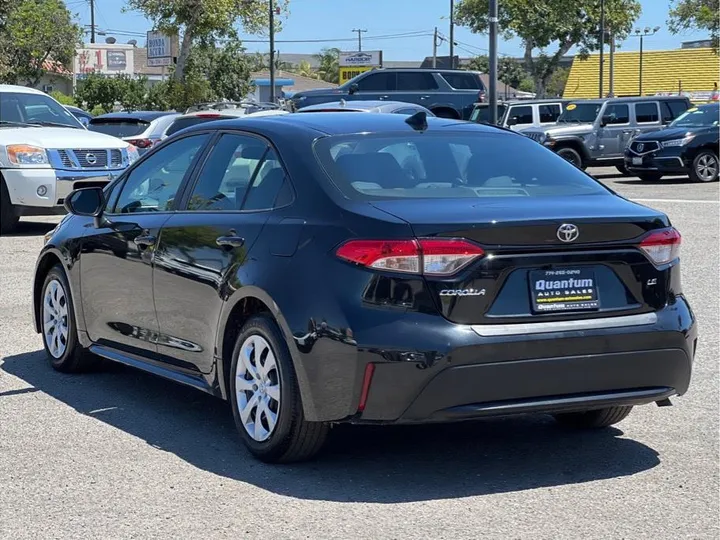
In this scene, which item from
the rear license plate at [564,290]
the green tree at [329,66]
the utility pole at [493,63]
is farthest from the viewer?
the green tree at [329,66]

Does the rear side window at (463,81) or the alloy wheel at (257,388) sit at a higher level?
the rear side window at (463,81)

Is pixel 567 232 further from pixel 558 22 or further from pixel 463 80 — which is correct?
pixel 558 22

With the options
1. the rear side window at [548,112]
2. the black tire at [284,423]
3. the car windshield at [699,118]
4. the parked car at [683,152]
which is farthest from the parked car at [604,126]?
the black tire at [284,423]

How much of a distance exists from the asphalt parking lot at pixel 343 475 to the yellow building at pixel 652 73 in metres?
67.2

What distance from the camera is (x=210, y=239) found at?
6160 mm

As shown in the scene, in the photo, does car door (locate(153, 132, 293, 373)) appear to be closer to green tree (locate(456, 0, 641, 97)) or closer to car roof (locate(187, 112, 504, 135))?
car roof (locate(187, 112, 504, 135))

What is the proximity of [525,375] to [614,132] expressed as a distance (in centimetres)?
2463

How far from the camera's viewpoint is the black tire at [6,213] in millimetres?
15595

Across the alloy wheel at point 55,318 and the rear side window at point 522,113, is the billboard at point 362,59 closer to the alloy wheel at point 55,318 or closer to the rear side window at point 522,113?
the rear side window at point 522,113

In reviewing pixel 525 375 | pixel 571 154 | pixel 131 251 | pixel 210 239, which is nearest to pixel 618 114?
pixel 571 154

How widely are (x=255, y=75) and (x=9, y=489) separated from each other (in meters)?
115

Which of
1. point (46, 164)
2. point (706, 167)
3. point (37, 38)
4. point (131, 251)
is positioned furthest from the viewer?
point (37, 38)

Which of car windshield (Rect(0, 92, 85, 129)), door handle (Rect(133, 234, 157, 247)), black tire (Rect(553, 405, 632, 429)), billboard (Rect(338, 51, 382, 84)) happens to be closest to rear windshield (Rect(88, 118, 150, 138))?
car windshield (Rect(0, 92, 85, 129))

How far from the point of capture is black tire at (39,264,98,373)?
25.0 ft
